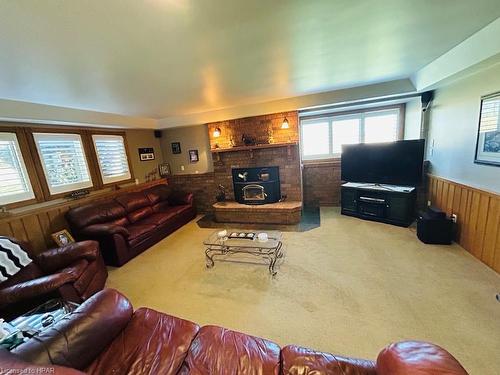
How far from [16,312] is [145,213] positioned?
2.42 meters

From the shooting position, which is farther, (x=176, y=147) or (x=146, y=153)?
(x=176, y=147)

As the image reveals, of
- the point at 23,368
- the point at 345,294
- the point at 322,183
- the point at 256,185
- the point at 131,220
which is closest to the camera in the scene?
the point at 23,368

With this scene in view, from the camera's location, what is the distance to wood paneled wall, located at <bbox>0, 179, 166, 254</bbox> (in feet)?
9.11

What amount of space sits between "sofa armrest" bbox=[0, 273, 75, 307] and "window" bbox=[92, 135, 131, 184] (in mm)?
2594

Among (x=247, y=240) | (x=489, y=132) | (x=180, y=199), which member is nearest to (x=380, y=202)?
(x=489, y=132)

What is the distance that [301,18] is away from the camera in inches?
57.0

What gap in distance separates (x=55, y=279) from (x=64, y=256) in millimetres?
614

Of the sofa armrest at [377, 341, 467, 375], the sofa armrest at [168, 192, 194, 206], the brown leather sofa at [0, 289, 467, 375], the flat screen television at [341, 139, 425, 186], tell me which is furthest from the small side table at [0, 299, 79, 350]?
the flat screen television at [341, 139, 425, 186]

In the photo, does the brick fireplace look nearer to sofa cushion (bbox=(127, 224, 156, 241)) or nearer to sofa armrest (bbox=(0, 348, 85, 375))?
sofa cushion (bbox=(127, 224, 156, 241))

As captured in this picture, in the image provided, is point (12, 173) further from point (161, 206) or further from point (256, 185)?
point (256, 185)

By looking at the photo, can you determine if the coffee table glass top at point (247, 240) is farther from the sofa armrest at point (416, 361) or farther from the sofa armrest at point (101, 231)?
the sofa armrest at point (416, 361)

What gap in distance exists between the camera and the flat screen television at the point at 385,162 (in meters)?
3.51

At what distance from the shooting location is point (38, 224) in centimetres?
304

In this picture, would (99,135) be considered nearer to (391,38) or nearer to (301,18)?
(301,18)
